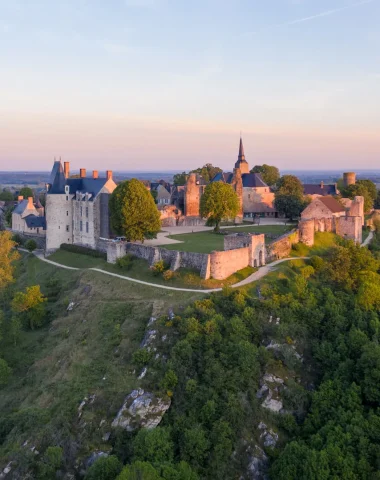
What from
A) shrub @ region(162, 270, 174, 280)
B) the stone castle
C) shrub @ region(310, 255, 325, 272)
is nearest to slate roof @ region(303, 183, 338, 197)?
the stone castle

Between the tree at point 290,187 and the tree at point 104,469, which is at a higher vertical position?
the tree at point 290,187

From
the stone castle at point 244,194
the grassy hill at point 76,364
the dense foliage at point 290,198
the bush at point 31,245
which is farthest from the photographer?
the stone castle at point 244,194

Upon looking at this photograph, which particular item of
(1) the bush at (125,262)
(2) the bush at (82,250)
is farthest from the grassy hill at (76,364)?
(2) the bush at (82,250)

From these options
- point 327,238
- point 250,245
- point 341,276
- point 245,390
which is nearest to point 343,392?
point 245,390

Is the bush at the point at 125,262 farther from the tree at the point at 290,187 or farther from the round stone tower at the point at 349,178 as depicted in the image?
the round stone tower at the point at 349,178

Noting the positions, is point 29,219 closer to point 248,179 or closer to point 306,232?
point 248,179

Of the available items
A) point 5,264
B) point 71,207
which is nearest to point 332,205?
point 71,207
